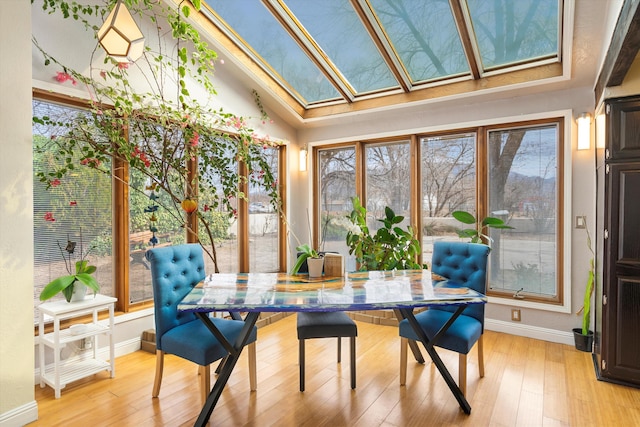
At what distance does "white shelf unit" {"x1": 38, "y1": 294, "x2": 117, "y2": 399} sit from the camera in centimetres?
251

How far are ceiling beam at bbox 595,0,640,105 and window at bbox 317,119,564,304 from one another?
0.93m

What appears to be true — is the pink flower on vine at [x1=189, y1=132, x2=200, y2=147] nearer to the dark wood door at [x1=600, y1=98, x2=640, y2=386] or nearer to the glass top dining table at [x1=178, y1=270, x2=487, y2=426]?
the glass top dining table at [x1=178, y1=270, x2=487, y2=426]

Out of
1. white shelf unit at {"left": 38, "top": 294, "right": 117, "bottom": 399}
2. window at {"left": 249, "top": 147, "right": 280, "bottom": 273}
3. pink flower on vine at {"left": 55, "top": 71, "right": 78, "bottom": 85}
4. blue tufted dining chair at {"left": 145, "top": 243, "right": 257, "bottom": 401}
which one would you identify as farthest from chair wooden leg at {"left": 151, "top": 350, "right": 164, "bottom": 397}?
window at {"left": 249, "top": 147, "right": 280, "bottom": 273}

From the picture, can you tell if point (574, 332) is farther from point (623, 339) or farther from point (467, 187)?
point (467, 187)

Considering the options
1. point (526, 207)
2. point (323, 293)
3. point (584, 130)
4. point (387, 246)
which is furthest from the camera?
point (387, 246)

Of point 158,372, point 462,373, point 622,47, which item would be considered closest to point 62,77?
→ point 158,372

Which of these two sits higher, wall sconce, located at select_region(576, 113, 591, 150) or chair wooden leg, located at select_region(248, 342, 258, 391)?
wall sconce, located at select_region(576, 113, 591, 150)

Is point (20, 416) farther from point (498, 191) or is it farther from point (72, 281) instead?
point (498, 191)

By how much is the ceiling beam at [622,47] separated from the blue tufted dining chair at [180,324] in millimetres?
2726

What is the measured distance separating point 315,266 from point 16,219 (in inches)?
73.2

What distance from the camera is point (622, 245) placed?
8.68 ft

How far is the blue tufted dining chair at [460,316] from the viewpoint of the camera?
2.40m

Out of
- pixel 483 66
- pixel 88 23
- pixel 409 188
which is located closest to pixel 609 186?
pixel 483 66

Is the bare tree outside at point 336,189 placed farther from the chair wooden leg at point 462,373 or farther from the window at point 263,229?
the chair wooden leg at point 462,373
